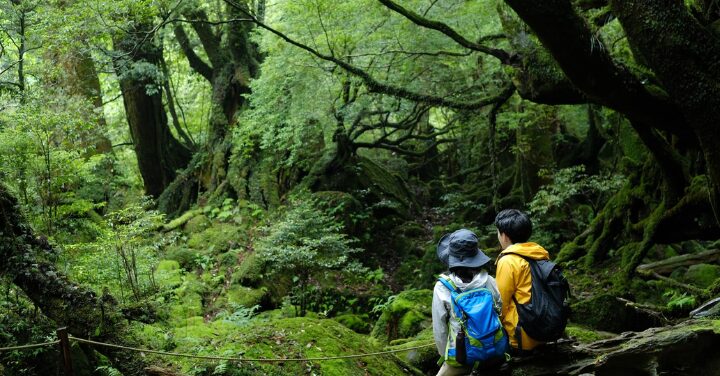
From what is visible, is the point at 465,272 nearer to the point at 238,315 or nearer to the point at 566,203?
the point at 238,315

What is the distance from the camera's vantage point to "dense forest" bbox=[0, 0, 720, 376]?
212 inches

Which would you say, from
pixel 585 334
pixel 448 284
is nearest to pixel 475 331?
pixel 448 284

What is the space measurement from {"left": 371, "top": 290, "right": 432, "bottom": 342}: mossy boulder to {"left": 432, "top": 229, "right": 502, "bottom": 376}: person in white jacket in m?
4.24

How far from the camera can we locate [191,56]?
18.7 meters

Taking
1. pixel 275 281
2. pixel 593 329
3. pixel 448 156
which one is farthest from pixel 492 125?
pixel 448 156

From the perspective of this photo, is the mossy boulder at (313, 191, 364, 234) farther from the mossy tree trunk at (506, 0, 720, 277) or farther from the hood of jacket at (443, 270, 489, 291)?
the hood of jacket at (443, 270, 489, 291)

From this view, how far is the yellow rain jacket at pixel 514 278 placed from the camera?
13.2 feet

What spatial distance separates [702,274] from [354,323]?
5645 mm

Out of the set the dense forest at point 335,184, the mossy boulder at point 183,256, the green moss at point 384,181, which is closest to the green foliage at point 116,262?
the dense forest at point 335,184

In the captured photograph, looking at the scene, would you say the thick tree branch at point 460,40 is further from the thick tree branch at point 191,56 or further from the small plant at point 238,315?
the thick tree branch at point 191,56

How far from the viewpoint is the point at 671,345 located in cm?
419

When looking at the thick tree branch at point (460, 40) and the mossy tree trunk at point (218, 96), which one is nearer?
the thick tree branch at point (460, 40)

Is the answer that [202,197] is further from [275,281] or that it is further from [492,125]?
[492,125]

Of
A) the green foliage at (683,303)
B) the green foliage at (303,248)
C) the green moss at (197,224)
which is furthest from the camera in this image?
the green moss at (197,224)
